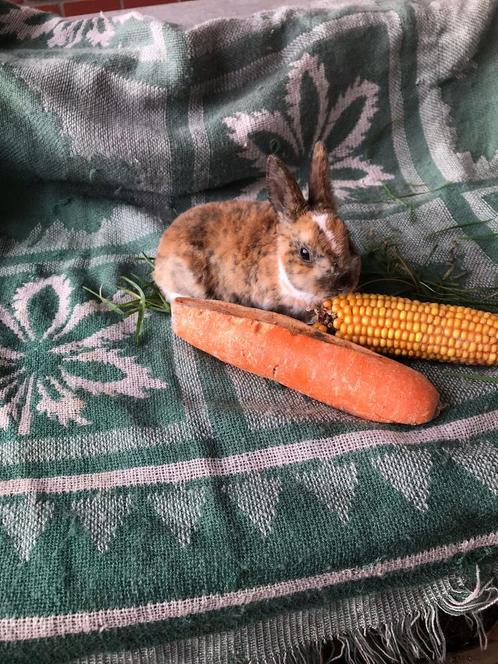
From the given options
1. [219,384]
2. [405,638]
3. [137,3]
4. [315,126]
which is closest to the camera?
[405,638]

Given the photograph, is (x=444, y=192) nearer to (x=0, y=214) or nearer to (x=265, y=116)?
(x=265, y=116)

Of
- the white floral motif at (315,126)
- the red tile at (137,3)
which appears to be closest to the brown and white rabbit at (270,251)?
the white floral motif at (315,126)

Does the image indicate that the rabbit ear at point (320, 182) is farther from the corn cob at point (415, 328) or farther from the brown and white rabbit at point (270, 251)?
the corn cob at point (415, 328)

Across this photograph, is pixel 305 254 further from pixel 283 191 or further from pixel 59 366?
pixel 59 366

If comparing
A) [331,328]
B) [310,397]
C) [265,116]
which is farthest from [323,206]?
[265,116]

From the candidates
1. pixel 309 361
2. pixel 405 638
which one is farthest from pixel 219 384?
pixel 405 638

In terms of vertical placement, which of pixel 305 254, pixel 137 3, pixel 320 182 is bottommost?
pixel 305 254

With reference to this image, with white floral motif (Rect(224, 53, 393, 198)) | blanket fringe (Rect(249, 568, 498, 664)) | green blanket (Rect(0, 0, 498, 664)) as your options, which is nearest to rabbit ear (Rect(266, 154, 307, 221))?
green blanket (Rect(0, 0, 498, 664))

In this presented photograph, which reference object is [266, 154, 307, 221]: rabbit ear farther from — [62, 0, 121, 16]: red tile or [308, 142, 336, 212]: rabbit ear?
[62, 0, 121, 16]: red tile

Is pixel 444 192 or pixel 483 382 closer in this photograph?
pixel 483 382
